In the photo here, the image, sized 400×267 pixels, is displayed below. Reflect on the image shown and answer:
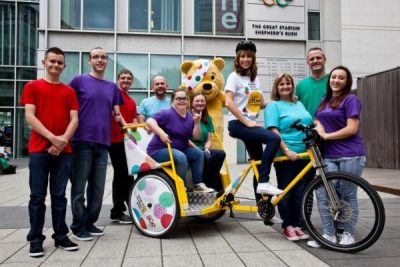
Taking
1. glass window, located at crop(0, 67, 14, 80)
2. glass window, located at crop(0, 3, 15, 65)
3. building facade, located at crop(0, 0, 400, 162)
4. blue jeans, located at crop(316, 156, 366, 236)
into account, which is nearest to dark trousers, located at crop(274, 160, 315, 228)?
blue jeans, located at crop(316, 156, 366, 236)

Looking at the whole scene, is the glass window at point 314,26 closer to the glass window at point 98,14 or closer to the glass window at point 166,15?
the glass window at point 166,15

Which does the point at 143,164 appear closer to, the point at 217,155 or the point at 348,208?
the point at 217,155

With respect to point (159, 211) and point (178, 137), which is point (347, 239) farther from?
point (178, 137)

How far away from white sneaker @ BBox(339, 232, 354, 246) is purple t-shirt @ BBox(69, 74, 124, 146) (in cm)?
261

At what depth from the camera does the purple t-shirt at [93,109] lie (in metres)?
4.17

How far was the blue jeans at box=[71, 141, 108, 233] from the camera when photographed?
4141 millimetres

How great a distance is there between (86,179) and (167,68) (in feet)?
42.5

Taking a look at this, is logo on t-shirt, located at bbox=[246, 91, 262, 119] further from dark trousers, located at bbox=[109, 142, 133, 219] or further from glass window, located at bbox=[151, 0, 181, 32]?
glass window, located at bbox=[151, 0, 181, 32]

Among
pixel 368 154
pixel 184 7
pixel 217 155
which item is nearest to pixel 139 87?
pixel 184 7

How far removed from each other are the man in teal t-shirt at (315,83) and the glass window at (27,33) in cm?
1900

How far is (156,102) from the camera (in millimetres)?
5449

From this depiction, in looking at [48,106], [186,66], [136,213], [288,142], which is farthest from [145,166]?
[186,66]

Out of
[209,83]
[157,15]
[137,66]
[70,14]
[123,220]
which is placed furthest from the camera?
[157,15]

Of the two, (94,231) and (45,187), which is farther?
(94,231)
